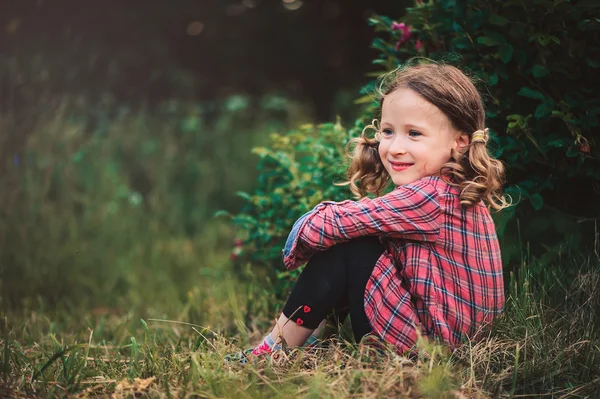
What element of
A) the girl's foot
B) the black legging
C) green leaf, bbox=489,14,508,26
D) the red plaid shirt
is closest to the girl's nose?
the red plaid shirt

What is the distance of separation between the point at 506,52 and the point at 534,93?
0.58 feet

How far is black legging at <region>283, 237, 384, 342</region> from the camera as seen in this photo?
2.19 m

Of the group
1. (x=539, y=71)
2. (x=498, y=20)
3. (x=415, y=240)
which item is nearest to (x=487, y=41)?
(x=498, y=20)

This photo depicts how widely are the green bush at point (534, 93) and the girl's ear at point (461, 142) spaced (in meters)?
0.25

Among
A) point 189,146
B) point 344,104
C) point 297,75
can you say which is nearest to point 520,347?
point 189,146

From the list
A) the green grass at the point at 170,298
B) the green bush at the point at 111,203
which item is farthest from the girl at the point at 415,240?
the green bush at the point at 111,203

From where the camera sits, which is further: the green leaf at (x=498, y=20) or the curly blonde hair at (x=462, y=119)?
the green leaf at (x=498, y=20)

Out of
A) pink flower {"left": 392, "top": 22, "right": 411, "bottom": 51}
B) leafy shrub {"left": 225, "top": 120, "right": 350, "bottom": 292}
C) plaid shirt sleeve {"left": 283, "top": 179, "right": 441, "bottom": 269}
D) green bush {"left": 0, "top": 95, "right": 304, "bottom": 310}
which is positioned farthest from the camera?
green bush {"left": 0, "top": 95, "right": 304, "bottom": 310}

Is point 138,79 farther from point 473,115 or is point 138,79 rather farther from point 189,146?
point 473,115

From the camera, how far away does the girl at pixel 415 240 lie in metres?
2.14

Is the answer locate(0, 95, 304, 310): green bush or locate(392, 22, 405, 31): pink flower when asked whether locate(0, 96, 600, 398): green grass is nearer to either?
locate(0, 95, 304, 310): green bush

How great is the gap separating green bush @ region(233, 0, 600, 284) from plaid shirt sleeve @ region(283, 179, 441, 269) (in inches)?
18.9

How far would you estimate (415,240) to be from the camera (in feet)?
7.16

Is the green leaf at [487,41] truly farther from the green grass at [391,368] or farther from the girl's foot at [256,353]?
the girl's foot at [256,353]
